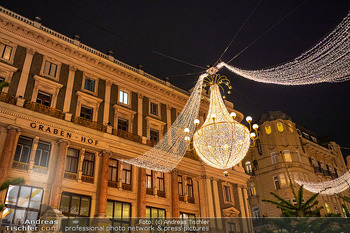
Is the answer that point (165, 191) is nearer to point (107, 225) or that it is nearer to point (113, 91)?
point (107, 225)

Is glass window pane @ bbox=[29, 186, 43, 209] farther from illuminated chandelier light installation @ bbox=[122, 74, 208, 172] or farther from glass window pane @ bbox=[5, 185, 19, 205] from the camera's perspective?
illuminated chandelier light installation @ bbox=[122, 74, 208, 172]

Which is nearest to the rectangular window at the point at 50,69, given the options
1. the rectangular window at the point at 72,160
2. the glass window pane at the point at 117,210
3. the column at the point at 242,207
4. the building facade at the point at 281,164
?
the rectangular window at the point at 72,160

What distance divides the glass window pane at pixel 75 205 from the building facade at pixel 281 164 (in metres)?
25.2

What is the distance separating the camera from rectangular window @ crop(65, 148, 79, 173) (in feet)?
66.4

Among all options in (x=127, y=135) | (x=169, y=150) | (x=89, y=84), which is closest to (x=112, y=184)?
(x=127, y=135)

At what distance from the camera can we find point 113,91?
25.1 metres

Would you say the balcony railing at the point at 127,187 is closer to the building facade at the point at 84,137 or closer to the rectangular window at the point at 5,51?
the building facade at the point at 84,137

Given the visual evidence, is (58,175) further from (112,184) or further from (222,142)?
(222,142)

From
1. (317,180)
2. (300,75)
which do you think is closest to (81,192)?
(300,75)

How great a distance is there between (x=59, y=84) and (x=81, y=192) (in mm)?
7848

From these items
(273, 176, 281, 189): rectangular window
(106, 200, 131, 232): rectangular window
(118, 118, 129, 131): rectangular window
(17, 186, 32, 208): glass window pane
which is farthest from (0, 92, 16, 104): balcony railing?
(273, 176, 281, 189): rectangular window

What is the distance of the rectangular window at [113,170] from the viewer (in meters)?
21.9

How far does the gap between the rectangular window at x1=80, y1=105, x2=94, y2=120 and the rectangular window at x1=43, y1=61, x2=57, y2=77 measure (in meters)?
3.23

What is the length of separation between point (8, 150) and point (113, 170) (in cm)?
725
